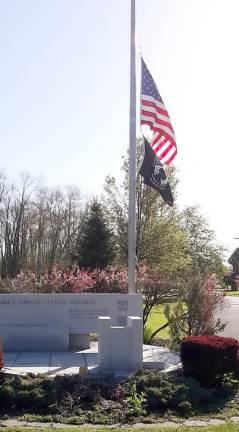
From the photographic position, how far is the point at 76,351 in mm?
13344

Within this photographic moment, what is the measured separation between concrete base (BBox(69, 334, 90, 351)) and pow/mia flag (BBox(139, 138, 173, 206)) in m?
4.02

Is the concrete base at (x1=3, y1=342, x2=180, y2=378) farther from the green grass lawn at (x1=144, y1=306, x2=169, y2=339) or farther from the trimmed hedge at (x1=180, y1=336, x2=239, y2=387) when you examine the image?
the green grass lawn at (x1=144, y1=306, x2=169, y2=339)

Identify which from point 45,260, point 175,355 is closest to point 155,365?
point 175,355

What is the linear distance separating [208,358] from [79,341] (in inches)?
206

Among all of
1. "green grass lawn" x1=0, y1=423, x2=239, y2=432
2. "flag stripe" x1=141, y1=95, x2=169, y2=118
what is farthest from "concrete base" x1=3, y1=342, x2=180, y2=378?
"flag stripe" x1=141, y1=95, x2=169, y2=118

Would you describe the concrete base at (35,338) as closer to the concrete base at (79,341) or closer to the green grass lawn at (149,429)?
the concrete base at (79,341)

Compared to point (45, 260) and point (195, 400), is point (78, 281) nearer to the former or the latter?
point (195, 400)

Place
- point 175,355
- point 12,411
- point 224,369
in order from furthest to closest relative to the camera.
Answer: point 175,355, point 224,369, point 12,411

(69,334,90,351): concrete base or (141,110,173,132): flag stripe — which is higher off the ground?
(141,110,173,132): flag stripe

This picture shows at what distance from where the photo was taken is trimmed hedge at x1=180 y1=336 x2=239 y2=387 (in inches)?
370

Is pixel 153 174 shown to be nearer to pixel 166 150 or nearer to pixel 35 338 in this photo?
pixel 166 150

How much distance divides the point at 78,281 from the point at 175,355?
533 cm

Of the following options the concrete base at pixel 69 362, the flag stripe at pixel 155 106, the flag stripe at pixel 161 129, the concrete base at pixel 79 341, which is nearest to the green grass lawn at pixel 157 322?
the concrete base at pixel 79 341

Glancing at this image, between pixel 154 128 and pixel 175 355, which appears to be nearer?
pixel 175 355
